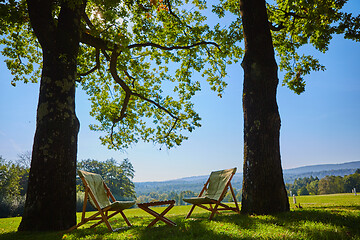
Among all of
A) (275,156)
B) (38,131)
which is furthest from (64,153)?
(275,156)

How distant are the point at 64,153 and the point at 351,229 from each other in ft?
17.1

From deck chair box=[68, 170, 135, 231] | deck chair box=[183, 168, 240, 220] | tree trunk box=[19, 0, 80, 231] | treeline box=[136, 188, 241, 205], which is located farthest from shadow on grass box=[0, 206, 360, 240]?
treeline box=[136, 188, 241, 205]

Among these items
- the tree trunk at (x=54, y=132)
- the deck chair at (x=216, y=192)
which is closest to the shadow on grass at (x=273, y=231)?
the tree trunk at (x=54, y=132)

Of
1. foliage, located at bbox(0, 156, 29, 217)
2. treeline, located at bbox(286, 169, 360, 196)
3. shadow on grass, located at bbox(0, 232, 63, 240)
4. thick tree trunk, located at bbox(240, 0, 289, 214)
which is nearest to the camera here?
shadow on grass, located at bbox(0, 232, 63, 240)

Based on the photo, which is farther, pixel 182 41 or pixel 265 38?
pixel 182 41

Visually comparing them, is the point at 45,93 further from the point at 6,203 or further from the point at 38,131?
the point at 6,203

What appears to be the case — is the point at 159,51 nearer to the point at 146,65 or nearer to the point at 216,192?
the point at 146,65

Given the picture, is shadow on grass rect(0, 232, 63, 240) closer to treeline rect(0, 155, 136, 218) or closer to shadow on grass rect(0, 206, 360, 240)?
shadow on grass rect(0, 206, 360, 240)

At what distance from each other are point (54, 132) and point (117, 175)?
163 feet

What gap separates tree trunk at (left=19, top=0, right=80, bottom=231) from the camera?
4930mm

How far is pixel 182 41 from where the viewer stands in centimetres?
1066

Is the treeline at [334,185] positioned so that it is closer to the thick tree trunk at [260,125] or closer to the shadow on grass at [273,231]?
the thick tree trunk at [260,125]

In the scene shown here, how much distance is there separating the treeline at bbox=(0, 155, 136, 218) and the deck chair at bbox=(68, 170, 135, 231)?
2073cm

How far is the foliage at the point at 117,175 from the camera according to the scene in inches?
1934
